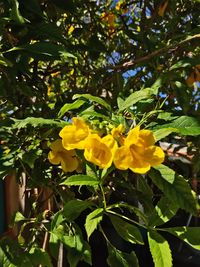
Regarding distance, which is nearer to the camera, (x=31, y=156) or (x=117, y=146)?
(x=117, y=146)

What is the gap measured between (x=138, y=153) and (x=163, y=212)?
0.15 meters

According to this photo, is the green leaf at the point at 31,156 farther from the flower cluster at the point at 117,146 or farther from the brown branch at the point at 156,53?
the brown branch at the point at 156,53

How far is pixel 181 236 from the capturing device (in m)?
0.81

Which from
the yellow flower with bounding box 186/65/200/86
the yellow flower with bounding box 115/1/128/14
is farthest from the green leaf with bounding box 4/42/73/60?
the yellow flower with bounding box 115/1/128/14

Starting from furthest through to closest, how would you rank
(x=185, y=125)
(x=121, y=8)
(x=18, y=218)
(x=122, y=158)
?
1. (x=121, y=8)
2. (x=18, y=218)
3. (x=185, y=125)
4. (x=122, y=158)

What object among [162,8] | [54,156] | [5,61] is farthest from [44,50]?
[162,8]

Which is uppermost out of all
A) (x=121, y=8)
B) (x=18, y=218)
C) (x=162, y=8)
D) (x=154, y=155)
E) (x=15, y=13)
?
(x=121, y=8)

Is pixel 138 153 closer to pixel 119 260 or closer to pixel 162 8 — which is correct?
pixel 119 260

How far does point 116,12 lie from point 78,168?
133 cm

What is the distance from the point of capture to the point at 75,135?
0.78m

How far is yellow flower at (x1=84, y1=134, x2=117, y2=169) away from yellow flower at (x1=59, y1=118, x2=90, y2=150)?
1.0 inches

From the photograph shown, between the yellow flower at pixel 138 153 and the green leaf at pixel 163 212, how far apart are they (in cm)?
11

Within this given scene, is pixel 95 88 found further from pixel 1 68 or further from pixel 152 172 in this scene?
pixel 152 172

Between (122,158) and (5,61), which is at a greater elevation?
(5,61)
